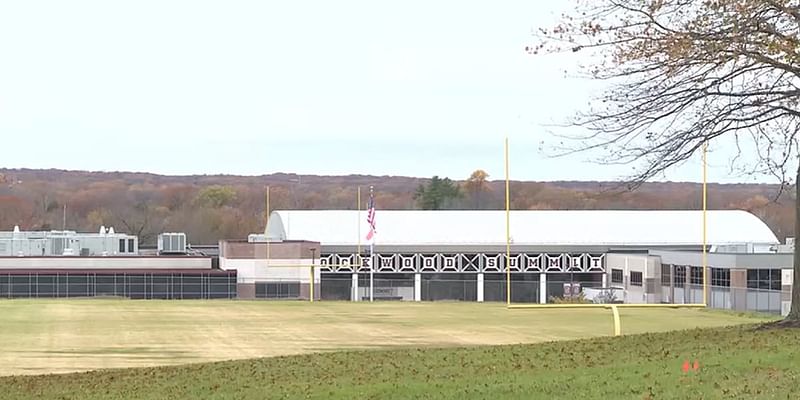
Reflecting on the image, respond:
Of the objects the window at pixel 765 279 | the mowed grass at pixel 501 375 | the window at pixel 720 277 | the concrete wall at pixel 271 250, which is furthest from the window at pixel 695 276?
the mowed grass at pixel 501 375

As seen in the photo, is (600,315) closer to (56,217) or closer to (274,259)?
(274,259)

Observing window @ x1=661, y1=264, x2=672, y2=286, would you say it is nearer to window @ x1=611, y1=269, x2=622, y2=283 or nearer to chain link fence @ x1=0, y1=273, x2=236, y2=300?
window @ x1=611, y1=269, x2=622, y2=283

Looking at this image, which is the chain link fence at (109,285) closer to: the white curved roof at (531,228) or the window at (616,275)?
the white curved roof at (531,228)

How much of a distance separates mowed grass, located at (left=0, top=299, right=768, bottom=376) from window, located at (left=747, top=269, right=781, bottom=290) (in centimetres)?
1561

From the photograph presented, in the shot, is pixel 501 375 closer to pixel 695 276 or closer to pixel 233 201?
pixel 695 276

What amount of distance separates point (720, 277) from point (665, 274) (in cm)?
633

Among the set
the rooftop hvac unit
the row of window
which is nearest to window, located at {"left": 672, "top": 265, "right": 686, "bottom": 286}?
the row of window

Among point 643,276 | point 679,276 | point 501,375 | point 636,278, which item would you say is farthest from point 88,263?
point 501,375

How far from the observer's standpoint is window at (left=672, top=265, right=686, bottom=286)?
233 ft

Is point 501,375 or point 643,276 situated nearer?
point 501,375

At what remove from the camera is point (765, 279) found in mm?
64562

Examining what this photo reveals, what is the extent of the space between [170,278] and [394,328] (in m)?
47.0

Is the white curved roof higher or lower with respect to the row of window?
higher

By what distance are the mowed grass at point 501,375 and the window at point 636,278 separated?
187 feet
